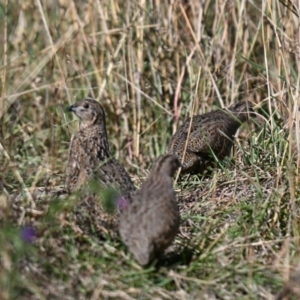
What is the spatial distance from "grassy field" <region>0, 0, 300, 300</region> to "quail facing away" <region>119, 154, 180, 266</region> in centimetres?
16

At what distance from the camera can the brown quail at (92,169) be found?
591 cm

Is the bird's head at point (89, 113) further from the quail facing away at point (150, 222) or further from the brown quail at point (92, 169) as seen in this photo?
the quail facing away at point (150, 222)

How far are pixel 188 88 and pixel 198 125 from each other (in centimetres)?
147

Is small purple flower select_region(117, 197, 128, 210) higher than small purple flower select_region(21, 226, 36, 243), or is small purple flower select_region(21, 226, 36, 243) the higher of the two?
small purple flower select_region(21, 226, 36, 243)

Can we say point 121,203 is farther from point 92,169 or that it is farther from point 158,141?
point 158,141

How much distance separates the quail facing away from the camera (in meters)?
5.42

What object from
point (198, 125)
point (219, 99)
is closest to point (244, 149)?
point (198, 125)

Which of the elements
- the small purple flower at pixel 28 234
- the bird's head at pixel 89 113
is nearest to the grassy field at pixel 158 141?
the small purple flower at pixel 28 234

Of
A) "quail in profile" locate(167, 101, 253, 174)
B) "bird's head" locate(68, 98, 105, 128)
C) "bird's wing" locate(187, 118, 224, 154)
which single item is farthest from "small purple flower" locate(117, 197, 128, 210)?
"bird's wing" locate(187, 118, 224, 154)

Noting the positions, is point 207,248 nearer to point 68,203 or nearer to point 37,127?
point 68,203

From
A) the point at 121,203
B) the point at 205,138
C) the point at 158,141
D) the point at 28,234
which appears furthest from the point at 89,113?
the point at 158,141

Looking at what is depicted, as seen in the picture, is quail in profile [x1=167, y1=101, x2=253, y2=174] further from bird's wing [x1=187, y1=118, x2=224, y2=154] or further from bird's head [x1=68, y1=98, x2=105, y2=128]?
bird's head [x1=68, y1=98, x2=105, y2=128]

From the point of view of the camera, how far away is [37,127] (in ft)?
32.0

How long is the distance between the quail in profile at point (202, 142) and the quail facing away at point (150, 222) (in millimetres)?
1927
